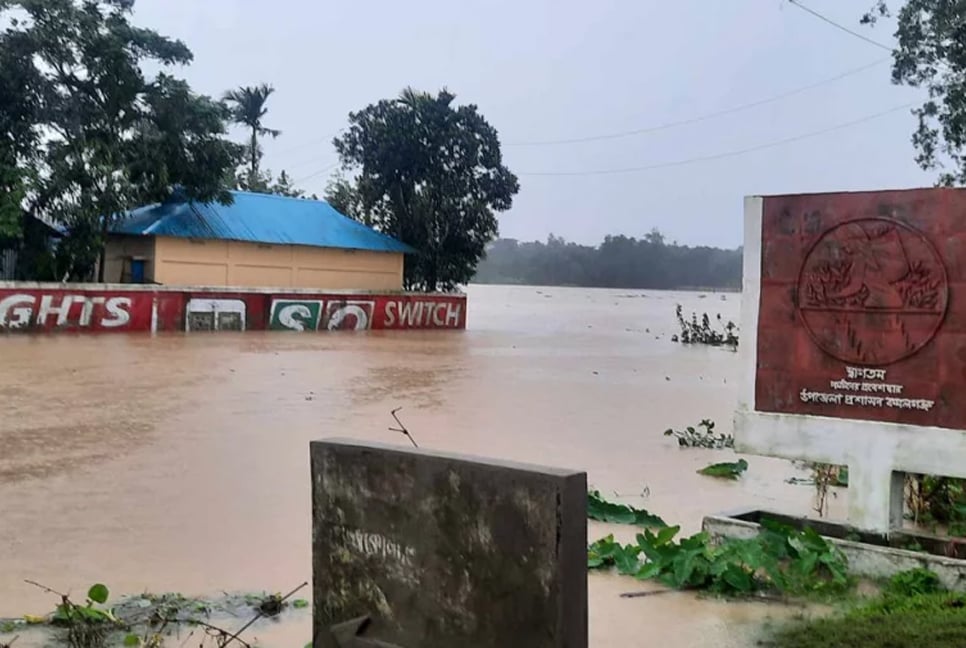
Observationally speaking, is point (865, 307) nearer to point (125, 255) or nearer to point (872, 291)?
point (872, 291)

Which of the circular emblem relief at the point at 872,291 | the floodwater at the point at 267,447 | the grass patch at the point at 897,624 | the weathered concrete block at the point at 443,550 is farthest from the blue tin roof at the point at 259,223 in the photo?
the weathered concrete block at the point at 443,550

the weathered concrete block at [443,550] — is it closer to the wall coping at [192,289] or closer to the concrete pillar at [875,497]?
the concrete pillar at [875,497]

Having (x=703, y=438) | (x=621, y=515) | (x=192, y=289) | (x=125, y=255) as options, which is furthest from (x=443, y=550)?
(x=125, y=255)

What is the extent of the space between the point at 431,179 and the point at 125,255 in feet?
41.1

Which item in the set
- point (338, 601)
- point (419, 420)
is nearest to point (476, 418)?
point (419, 420)

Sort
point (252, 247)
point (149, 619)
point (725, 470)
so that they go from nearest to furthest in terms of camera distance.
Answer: point (149, 619)
point (725, 470)
point (252, 247)

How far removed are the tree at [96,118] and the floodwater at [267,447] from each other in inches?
210

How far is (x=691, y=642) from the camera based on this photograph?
4875 millimetres

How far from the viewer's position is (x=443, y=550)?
311cm

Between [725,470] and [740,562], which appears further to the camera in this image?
[725,470]

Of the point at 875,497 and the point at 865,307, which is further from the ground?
the point at 865,307

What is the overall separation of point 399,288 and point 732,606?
→ 34.5m

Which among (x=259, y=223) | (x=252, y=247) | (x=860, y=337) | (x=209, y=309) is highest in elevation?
(x=259, y=223)

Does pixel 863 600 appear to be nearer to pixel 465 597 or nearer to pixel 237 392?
pixel 465 597
